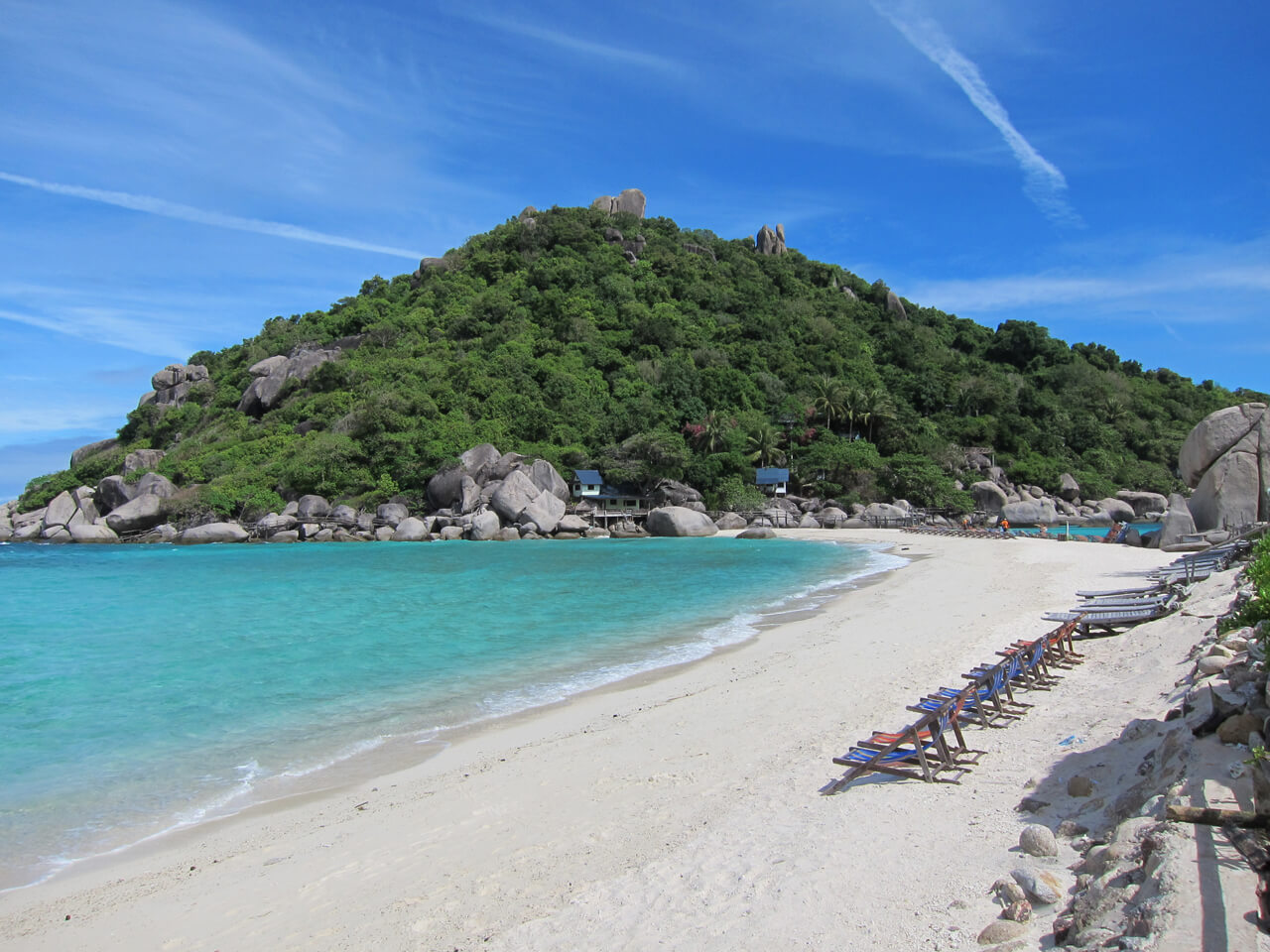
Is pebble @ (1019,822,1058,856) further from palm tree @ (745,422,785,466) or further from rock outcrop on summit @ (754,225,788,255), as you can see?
Answer: rock outcrop on summit @ (754,225,788,255)

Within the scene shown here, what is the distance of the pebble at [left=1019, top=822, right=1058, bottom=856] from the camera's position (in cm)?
384

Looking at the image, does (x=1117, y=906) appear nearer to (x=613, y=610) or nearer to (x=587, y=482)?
(x=613, y=610)

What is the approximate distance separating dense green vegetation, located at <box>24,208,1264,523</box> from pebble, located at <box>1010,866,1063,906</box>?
43.0 metres

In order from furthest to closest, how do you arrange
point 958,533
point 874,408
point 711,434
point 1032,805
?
point 874,408
point 711,434
point 958,533
point 1032,805

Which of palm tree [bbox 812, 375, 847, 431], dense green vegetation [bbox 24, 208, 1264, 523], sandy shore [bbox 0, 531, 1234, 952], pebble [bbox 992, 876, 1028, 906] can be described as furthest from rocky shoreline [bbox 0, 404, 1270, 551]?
pebble [bbox 992, 876, 1028, 906]

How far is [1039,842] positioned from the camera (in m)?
3.86

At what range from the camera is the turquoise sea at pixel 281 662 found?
6883 mm

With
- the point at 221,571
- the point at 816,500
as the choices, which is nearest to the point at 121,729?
the point at 221,571

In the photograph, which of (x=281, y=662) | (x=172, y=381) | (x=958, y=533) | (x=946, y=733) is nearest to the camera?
(x=946, y=733)

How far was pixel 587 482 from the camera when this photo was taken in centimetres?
4650

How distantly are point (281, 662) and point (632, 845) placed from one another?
30.3 feet

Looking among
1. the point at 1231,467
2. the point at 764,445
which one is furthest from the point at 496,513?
the point at 1231,467

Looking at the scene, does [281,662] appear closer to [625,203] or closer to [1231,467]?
[1231,467]

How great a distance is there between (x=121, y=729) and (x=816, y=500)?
4315 cm
